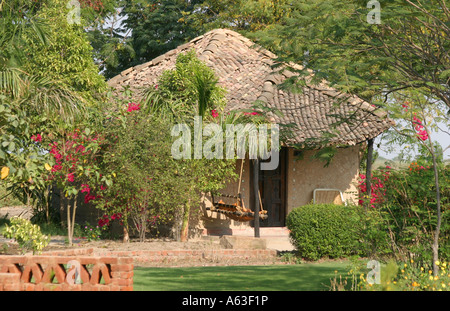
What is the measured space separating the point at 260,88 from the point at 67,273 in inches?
497

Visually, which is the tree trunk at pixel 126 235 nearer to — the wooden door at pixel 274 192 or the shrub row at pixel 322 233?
the shrub row at pixel 322 233

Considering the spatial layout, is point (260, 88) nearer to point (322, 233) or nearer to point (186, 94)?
point (186, 94)

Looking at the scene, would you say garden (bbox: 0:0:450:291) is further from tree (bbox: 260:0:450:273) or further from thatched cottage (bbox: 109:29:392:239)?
thatched cottage (bbox: 109:29:392:239)

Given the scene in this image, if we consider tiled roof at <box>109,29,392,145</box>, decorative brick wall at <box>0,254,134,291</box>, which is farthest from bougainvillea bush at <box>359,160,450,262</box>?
tiled roof at <box>109,29,392,145</box>

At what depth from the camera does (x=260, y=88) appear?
19.9m

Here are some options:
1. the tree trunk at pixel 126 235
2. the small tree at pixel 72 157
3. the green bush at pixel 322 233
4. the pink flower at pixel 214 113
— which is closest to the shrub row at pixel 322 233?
the green bush at pixel 322 233

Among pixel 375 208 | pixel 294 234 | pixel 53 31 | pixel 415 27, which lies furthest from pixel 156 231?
pixel 415 27

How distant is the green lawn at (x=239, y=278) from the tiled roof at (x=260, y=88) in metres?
5.90

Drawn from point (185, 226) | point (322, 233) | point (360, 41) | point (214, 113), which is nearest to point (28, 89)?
point (214, 113)

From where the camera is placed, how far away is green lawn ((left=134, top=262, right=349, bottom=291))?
32.0 feet

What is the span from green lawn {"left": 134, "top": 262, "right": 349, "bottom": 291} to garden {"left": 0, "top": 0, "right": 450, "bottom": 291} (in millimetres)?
37

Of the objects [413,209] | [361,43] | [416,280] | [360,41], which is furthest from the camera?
[360,41]

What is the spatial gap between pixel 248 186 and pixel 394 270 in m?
13.5
